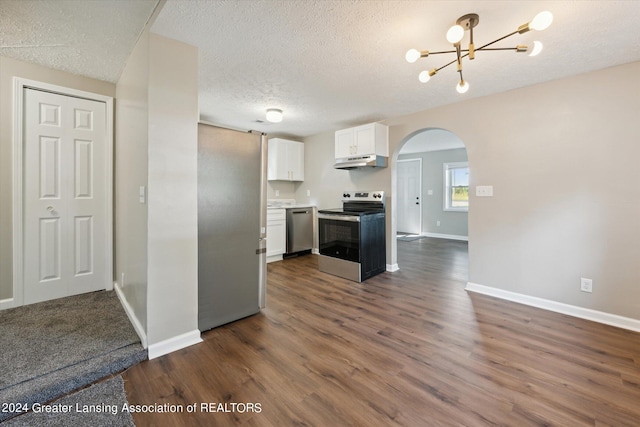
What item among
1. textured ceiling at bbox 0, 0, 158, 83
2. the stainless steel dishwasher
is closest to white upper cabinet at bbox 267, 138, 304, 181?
the stainless steel dishwasher

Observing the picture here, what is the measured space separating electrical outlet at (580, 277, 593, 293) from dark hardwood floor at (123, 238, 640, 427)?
12.2 inches

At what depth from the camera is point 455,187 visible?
23.2 ft

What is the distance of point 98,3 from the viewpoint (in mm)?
1723

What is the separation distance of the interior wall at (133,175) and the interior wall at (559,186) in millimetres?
3313

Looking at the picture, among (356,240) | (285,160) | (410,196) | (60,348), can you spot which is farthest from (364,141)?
(410,196)

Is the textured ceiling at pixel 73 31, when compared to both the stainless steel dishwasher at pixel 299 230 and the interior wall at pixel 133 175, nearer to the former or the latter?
the interior wall at pixel 133 175

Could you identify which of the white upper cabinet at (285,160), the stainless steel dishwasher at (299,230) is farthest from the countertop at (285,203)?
the white upper cabinet at (285,160)

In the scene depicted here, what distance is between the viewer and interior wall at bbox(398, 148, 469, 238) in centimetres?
695

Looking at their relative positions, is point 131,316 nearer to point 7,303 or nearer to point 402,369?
point 7,303

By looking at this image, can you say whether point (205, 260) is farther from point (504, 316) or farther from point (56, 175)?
point (504, 316)

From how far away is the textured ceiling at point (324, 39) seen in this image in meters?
1.68

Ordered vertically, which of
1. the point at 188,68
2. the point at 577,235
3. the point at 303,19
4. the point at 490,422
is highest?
the point at 303,19

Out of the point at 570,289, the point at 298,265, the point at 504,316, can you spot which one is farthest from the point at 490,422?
the point at 298,265

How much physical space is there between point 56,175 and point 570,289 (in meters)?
5.26
